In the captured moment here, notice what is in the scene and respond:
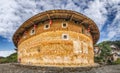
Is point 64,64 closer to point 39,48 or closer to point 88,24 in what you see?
point 39,48

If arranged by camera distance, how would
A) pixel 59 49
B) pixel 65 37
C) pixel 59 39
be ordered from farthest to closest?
pixel 65 37, pixel 59 39, pixel 59 49

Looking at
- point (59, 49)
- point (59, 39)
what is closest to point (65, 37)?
point (59, 39)

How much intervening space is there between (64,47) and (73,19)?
390 cm

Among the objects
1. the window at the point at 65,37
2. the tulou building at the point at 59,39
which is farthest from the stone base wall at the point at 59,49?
the window at the point at 65,37

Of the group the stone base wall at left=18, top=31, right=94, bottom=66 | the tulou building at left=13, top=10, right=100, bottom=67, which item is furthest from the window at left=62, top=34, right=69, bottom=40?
the stone base wall at left=18, top=31, right=94, bottom=66

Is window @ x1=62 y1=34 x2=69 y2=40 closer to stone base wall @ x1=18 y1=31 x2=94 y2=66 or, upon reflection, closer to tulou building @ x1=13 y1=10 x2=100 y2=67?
tulou building @ x1=13 y1=10 x2=100 y2=67

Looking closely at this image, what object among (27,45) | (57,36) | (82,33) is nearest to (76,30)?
(82,33)

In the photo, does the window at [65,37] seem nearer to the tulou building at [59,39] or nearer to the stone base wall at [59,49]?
the tulou building at [59,39]

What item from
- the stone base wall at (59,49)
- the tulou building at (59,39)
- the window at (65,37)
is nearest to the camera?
the stone base wall at (59,49)

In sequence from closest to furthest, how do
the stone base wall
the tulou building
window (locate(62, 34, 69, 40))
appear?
the stone base wall → the tulou building → window (locate(62, 34, 69, 40))

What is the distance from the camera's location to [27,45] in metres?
20.7

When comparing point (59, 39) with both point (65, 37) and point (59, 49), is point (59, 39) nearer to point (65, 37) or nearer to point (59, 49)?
point (65, 37)

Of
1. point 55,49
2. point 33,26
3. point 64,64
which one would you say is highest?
point 33,26

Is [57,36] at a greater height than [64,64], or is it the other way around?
[57,36]
